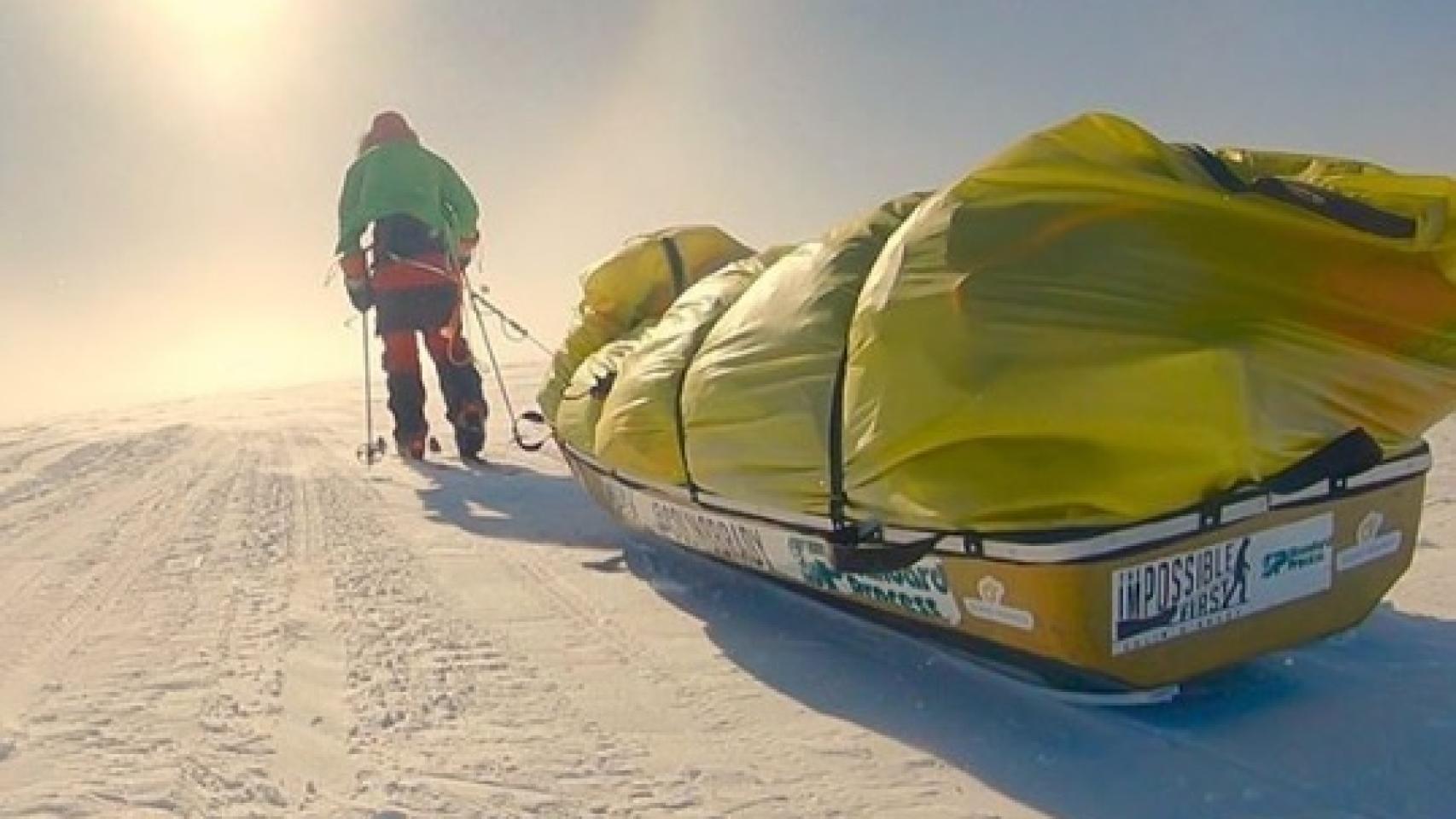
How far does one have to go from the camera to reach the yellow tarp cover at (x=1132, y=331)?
2283 mm

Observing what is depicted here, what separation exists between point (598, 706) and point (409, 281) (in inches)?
208

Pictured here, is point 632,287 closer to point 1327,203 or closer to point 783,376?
point 783,376

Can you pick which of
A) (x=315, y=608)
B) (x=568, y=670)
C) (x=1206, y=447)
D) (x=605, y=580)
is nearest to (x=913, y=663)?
(x=568, y=670)

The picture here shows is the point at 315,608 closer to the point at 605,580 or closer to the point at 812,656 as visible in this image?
the point at 605,580

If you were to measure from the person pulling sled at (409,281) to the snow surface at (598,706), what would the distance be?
306 centimetres

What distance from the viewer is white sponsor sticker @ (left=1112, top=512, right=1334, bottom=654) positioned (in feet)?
7.86

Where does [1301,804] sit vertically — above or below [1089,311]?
below

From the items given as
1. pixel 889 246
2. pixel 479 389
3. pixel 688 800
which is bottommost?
pixel 688 800

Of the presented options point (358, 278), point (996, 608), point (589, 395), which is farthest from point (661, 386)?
point (358, 278)

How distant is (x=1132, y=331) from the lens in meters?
2.28

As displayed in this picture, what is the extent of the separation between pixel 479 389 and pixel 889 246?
17.8 feet

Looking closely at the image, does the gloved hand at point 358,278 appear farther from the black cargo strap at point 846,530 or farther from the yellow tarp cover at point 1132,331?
the yellow tarp cover at point 1132,331

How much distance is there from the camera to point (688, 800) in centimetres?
232

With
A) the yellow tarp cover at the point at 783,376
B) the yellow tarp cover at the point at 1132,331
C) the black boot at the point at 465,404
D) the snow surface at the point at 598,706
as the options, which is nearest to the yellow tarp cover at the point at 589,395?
the snow surface at the point at 598,706
